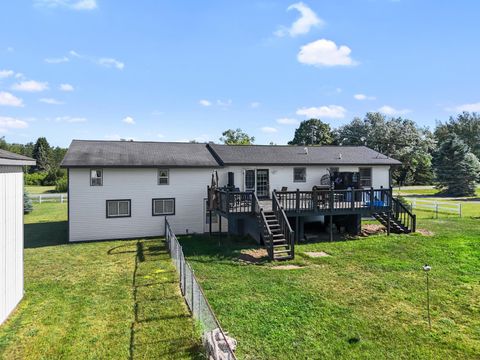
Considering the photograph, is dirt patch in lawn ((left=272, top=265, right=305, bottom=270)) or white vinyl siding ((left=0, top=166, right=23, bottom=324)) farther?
dirt patch in lawn ((left=272, top=265, right=305, bottom=270))

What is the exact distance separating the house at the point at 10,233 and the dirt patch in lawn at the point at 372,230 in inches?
603

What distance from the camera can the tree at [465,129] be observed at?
71.9 m

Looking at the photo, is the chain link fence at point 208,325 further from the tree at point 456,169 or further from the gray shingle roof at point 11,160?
the tree at point 456,169

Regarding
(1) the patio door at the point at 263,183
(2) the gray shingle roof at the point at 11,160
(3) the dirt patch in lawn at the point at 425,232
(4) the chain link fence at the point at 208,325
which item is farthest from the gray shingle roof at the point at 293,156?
(2) the gray shingle roof at the point at 11,160

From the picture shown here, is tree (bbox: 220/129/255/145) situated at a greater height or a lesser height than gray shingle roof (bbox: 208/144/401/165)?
greater

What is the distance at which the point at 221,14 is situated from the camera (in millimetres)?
14984

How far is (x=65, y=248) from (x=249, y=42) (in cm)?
1445

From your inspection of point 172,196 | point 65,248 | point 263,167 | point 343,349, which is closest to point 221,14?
point 263,167

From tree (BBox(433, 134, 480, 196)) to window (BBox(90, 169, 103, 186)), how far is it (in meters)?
44.3

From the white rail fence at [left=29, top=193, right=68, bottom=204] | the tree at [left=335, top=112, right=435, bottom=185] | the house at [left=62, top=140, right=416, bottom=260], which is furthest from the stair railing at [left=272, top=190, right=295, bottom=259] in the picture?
the tree at [left=335, top=112, right=435, bottom=185]

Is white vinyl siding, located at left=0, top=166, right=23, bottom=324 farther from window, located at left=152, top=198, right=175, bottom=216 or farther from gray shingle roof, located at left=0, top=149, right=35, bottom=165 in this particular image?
window, located at left=152, top=198, right=175, bottom=216

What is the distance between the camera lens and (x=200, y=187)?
18016mm

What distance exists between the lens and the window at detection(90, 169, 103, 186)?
16250 millimetres

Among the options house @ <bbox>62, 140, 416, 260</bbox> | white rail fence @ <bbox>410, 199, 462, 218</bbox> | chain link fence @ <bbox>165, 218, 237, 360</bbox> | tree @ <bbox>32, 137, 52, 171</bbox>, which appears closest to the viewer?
chain link fence @ <bbox>165, 218, 237, 360</bbox>
